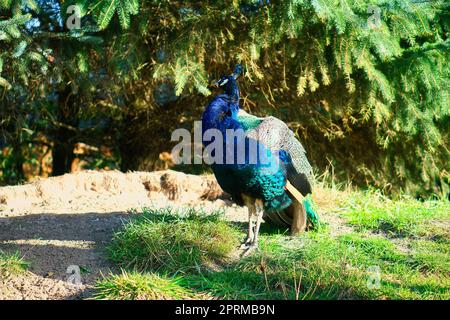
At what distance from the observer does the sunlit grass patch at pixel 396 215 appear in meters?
5.18

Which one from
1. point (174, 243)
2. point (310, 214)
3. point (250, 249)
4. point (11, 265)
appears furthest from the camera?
point (310, 214)

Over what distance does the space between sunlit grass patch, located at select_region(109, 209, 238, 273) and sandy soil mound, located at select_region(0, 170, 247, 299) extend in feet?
0.63

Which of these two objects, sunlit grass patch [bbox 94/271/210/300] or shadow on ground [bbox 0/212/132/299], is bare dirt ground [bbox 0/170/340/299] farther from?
sunlit grass patch [bbox 94/271/210/300]

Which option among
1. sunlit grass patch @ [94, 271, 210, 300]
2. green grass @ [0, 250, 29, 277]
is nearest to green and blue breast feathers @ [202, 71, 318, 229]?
sunlit grass patch @ [94, 271, 210, 300]

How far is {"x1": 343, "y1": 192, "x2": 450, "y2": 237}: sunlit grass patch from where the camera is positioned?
17.0ft

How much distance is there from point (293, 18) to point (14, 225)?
119 inches

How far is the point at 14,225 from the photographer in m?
A: 5.07

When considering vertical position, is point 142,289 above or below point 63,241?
below

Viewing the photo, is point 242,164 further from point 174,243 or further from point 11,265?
point 11,265

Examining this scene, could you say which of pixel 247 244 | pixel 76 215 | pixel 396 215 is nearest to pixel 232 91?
pixel 247 244

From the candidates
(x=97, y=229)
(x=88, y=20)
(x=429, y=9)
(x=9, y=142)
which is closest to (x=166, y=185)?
(x=97, y=229)

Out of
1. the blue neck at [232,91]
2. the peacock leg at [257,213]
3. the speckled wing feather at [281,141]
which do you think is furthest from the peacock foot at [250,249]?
the blue neck at [232,91]

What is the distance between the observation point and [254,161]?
14.5ft
